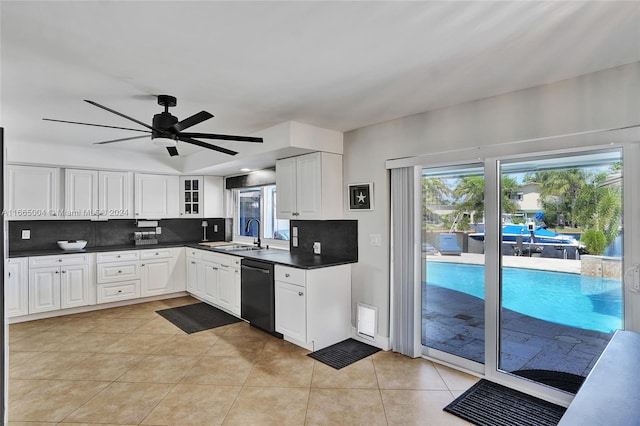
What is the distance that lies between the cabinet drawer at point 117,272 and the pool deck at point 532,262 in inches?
185

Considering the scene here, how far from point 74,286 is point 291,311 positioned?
3.37 meters

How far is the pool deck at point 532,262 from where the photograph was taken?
270 cm

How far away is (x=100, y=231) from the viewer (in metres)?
5.75

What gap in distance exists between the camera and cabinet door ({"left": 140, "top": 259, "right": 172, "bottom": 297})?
5586 mm

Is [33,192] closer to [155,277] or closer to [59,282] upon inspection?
[59,282]

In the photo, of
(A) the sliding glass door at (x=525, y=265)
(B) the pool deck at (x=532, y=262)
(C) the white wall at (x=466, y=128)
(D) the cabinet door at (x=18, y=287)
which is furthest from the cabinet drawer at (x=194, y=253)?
(B) the pool deck at (x=532, y=262)

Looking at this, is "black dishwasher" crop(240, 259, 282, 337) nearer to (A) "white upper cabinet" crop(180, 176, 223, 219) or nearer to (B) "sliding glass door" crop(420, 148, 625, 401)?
(B) "sliding glass door" crop(420, 148, 625, 401)

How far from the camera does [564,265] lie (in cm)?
273

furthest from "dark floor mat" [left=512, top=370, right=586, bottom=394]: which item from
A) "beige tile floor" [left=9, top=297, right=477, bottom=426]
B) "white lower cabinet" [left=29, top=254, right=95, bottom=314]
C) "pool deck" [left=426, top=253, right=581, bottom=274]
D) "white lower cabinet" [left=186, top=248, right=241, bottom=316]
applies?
"white lower cabinet" [left=29, top=254, right=95, bottom=314]

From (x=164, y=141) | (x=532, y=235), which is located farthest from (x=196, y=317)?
(x=532, y=235)

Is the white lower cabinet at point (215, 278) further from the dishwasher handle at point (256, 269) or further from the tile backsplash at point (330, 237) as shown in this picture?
the tile backsplash at point (330, 237)

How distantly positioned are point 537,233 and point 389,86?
1677 millimetres

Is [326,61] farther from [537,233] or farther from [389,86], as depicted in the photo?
[537,233]

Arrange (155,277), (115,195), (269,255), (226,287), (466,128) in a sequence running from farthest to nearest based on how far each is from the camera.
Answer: (155,277)
(115,195)
(226,287)
(269,255)
(466,128)
